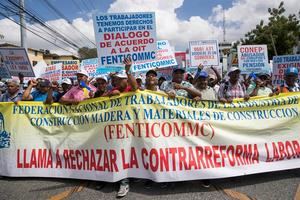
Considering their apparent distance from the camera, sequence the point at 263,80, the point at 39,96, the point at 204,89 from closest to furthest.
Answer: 1. the point at 204,89
2. the point at 39,96
3. the point at 263,80

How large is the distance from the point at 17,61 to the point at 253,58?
6.68 m

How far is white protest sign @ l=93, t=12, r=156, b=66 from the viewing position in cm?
564

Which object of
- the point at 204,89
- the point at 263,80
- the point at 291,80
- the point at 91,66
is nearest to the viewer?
the point at 204,89

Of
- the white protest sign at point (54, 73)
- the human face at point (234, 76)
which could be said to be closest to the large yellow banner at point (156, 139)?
the human face at point (234, 76)

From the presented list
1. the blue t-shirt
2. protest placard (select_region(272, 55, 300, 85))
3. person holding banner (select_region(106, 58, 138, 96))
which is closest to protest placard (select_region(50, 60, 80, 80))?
the blue t-shirt

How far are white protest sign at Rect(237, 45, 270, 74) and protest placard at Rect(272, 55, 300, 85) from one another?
1.50 meters

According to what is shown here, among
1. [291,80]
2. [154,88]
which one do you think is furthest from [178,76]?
[291,80]

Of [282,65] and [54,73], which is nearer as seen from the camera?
[282,65]

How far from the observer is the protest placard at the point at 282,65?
27.7 feet

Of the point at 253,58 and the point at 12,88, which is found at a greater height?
the point at 253,58

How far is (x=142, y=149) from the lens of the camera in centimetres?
470

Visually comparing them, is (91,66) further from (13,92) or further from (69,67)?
(13,92)

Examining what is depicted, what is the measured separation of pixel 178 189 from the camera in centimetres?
461

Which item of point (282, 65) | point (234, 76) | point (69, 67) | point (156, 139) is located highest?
point (69, 67)
